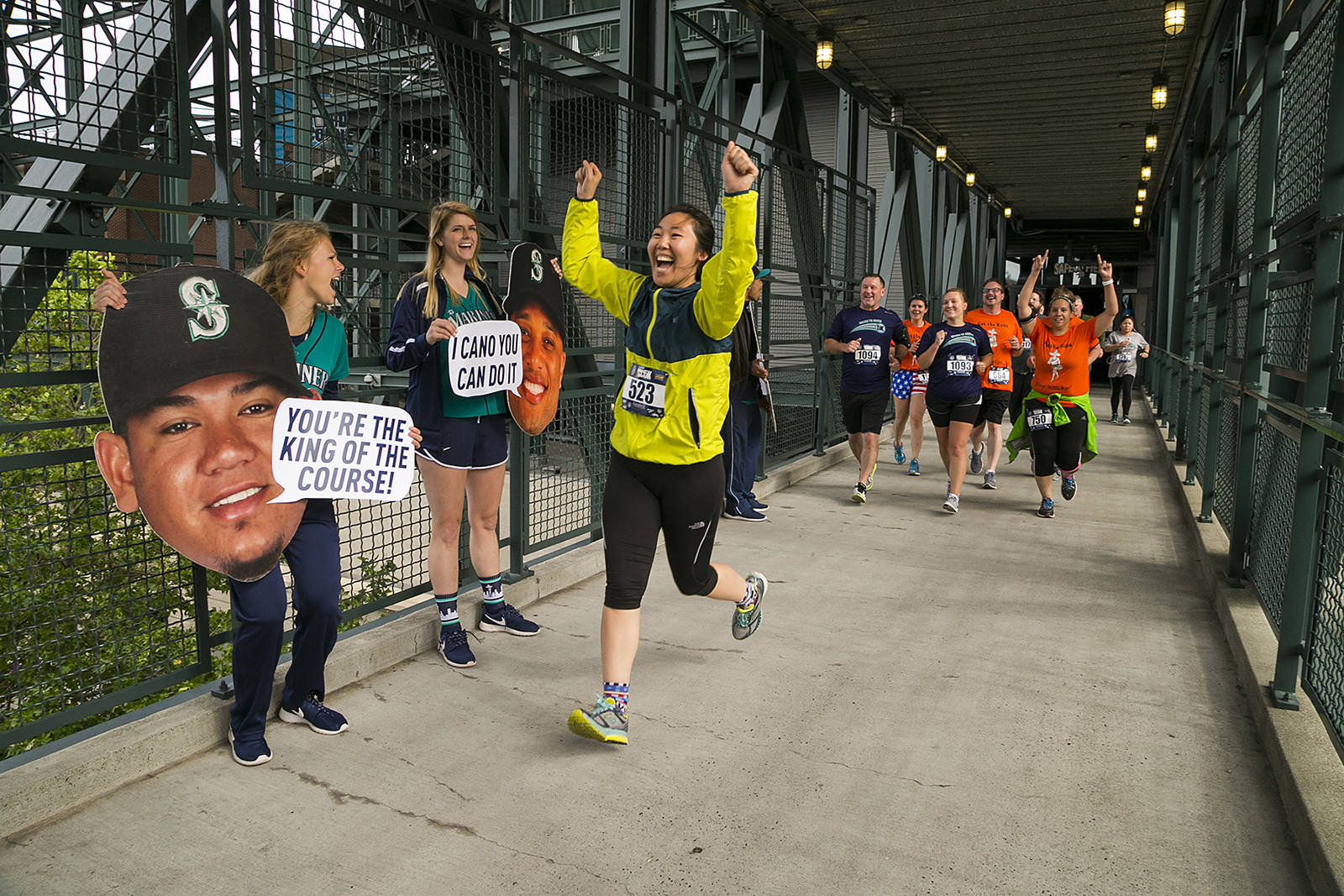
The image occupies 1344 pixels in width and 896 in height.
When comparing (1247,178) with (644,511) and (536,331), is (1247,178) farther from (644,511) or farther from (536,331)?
(644,511)

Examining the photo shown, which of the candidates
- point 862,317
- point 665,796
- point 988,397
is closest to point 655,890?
point 665,796

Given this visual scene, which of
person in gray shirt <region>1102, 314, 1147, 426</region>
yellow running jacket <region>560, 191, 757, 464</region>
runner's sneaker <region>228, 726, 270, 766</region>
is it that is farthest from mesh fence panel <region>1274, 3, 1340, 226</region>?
person in gray shirt <region>1102, 314, 1147, 426</region>

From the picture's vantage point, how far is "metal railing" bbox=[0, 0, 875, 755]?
9.64 feet

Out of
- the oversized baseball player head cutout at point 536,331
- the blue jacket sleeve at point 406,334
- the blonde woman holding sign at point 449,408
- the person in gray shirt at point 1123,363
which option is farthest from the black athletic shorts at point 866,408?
the person in gray shirt at point 1123,363

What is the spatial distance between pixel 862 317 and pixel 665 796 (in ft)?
20.0

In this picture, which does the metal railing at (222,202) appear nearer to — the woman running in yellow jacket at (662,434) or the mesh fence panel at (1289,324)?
the woman running in yellow jacket at (662,434)

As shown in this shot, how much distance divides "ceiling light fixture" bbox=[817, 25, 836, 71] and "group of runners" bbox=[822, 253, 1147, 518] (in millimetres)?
2278

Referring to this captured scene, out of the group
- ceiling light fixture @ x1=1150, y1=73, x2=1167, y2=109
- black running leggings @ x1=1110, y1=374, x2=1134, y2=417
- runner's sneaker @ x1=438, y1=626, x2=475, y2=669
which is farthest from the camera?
black running leggings @ x1=1110, y1=374, x2=1134, y2=417

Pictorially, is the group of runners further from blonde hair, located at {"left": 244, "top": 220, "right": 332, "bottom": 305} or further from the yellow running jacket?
blonde hair, located at {"left": 244, "top": 220, "right": 332, "bottom": 305}

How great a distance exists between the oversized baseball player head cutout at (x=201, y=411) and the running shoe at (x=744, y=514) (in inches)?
184

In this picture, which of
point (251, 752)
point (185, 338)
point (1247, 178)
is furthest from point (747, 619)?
point (1247, 178)

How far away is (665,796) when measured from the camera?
9.91 ft

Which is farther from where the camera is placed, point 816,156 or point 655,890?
point 816,156

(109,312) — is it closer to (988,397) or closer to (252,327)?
(252,327)
